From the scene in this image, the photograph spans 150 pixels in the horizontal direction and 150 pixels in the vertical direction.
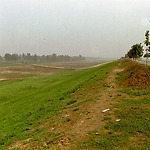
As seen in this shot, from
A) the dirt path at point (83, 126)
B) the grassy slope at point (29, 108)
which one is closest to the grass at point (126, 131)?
the dirt path at point (83, 126)

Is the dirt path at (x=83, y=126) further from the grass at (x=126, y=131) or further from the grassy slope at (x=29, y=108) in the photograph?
the grassy slope at (x=29, y=108)

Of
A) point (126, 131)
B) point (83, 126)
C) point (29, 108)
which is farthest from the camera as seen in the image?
point (29, 108)

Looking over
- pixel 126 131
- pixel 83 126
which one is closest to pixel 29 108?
pixel 83 126

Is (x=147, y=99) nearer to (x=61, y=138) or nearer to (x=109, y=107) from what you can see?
(x=109, y=107)

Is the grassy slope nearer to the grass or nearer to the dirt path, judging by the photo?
the dirt path

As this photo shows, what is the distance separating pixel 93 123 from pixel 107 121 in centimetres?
99

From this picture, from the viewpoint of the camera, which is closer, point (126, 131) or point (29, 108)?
point (126, 131)

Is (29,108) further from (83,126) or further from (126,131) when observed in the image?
(126,131)

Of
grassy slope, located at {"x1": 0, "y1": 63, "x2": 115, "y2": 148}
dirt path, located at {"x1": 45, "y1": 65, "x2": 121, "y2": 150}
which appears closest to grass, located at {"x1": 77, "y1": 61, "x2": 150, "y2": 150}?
dirt path, located at {"x1": 45, "y1": 65, "x2": 121, "y2": 150}

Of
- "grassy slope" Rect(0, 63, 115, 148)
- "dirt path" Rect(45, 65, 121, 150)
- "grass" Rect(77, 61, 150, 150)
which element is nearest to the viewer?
"grass" Rect(77, 61, 150, 150)

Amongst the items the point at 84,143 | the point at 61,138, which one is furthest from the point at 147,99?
the point at 61,138

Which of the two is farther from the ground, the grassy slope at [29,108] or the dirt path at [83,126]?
the dirt path at [83,126]

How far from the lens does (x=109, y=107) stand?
32.3 ft

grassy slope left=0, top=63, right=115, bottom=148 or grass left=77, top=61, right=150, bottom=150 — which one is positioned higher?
grass left=77, top=61, right=150, bottom=150
